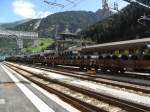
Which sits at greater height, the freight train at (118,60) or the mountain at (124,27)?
the mountain at (124,27)

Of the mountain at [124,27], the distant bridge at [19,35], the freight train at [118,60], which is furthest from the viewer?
the distant bridge at [19,35]

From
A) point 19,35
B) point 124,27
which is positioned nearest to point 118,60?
point 19,35

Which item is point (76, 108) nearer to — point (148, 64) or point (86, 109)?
point (86, 109)

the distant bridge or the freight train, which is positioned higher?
the distant bridge

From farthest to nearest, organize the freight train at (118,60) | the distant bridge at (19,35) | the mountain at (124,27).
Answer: the distant bridge at (19,35), the mountain at (124,27), the freight train at (118,60)

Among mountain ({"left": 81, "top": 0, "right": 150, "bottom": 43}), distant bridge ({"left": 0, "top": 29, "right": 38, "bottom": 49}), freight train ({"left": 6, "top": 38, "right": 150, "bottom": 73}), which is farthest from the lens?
distant bridge ({"left": 0, "top": 29, "right": 38, "bottom": 49})

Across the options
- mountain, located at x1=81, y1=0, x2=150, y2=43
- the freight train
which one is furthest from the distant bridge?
the freight train

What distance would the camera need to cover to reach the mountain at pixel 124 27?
97188mm

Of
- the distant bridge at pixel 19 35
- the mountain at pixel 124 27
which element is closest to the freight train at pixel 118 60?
the distant bridge at pixel 19 35

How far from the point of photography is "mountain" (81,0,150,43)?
97.2 m

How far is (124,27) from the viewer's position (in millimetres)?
110688

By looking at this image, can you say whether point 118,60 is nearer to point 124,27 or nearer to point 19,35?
point 19,35

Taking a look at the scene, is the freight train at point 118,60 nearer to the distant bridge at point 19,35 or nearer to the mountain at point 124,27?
the distant bridge at point 19,35

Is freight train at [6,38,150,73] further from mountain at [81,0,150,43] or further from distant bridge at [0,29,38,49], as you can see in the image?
mountain at [81,0,150,43]
